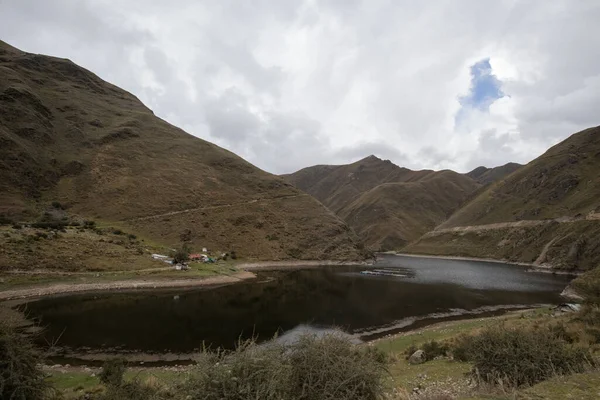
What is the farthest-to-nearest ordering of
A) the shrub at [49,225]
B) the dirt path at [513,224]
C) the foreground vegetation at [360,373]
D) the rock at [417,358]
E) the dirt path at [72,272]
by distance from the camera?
the dirt path at [513,224]
the shrub at [49,225]
the dirt path at [72,272]
the rock at [417,358]
the foreground vegetation at [360,373]

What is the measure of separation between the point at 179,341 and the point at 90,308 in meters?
17.0

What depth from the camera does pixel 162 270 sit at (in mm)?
59438

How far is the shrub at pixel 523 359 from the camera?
984 centimetres

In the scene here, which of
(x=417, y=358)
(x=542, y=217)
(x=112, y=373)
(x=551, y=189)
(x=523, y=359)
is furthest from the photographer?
(x=551, y=189)

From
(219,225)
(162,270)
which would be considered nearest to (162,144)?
(219,225)

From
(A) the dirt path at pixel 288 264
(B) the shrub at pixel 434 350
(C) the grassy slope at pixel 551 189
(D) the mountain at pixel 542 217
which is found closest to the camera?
(B) the shrub at pixel 434 350

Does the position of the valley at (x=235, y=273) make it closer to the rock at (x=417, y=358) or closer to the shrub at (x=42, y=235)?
the rock at (x=417, y=358)

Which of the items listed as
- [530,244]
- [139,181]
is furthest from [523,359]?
[530,244]

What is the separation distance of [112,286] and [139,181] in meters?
69.3

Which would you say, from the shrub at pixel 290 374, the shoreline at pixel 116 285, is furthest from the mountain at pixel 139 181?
the shrub at pixel 290 374

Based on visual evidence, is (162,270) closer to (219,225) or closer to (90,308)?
(90,308)

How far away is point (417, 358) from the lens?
18781mm

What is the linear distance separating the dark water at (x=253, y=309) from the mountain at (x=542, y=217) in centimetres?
5057

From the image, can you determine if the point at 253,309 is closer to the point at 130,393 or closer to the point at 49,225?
the point at 130,393
